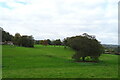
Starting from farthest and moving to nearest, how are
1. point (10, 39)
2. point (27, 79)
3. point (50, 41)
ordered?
point (50, 41) < point (10, 39) < point (27, 79)

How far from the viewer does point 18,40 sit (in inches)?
3297

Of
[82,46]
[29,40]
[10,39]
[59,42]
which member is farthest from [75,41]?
[59,42]

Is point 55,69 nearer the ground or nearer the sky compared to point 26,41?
nearer the ground

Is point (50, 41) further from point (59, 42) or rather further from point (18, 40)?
point (18, 40)

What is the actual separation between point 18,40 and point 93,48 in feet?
183

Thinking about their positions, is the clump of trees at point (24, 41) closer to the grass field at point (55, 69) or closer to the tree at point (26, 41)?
the tree at point (26, 41)

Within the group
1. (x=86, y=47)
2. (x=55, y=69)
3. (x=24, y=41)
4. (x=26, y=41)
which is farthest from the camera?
(x=26, y=41)

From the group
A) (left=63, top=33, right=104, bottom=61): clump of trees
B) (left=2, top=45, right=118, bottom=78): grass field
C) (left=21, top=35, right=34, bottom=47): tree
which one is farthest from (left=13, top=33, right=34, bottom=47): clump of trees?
(left=63, top=33, right=104, bottom=61): clump of trees

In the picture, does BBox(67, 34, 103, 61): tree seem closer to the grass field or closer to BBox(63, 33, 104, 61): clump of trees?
BBox(63, 33, 104, 61): clump of trees

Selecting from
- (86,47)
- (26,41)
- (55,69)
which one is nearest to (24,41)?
(26,41)

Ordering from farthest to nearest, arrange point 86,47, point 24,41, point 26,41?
point 26,41, point 24,41, point 86,47

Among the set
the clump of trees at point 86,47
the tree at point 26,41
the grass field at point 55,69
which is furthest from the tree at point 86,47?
the tree at point 26,41

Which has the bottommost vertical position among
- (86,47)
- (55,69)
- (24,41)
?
(55,69)

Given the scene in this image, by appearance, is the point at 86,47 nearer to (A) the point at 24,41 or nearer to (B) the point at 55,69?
(B) the point at 55,69
